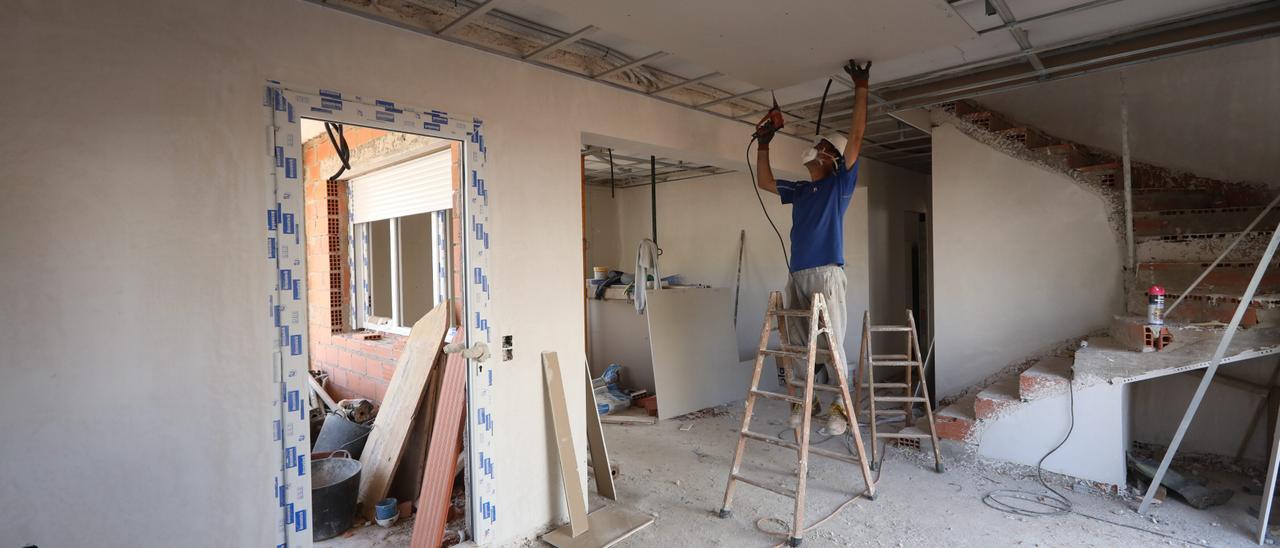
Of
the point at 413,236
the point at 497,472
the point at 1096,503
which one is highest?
the point at 413,236

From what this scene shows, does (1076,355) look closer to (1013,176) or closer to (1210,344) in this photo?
(1210,344)

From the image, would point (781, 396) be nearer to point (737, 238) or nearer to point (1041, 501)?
point (1041, 501)

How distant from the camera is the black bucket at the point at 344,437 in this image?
4.07m

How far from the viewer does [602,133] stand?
3.42 m

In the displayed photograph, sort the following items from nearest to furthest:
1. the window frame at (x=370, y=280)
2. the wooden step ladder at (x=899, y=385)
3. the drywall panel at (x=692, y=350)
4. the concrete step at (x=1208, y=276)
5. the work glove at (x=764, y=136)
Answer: the concrete step at (x=1208, y=276) → the work glove at (x=764, y=136) → the wooden step ladder at (x=899, y=385) → the window frame at (x=370, y=280) → the drywall panel at (x=692, y=350)

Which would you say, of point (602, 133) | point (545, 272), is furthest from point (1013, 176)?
point (545, 272)

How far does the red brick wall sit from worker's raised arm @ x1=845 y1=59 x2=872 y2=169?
369cm

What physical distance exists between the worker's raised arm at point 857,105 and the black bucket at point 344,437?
3711 millimetres

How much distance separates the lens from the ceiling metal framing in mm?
2736

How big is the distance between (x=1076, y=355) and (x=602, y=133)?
3.36 metres

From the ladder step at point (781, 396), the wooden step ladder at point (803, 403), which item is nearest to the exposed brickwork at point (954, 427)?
the wooden step ladder at point (803, 403)

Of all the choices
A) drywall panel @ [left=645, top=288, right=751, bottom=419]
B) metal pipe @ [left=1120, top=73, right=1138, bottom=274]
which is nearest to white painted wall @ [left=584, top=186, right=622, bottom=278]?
drywall panel @ [left=645, top=288, right=751, bottom=419]

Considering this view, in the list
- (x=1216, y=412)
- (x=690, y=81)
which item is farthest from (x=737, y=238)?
(x=1216, y=412)

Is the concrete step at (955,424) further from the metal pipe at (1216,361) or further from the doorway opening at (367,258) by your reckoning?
the doorway opening at (367,258)
